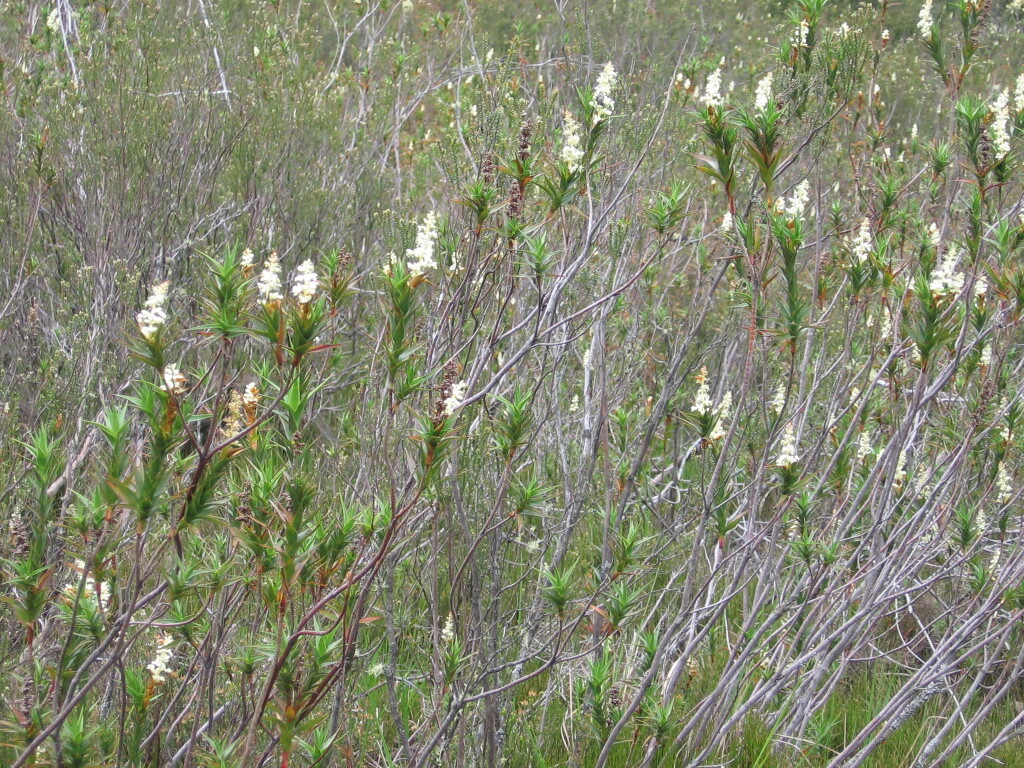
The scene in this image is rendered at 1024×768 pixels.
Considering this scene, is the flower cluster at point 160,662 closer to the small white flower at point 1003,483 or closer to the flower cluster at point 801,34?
the flower cluster at point 801,34

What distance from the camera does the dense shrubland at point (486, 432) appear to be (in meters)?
1.98

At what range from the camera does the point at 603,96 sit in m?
2.71

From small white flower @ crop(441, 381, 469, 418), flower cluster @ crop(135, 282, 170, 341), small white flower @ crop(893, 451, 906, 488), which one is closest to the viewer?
flower cluster @ crop(135, 282, 170, 341)

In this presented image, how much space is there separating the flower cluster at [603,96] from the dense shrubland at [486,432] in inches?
1.3

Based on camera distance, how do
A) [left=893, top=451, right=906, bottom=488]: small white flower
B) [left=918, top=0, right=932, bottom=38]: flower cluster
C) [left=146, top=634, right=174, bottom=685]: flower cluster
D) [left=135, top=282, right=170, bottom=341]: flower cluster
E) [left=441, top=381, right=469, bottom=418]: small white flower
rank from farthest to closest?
[left=918, top=0, right=932, bottom=38]: flower cluster
[left=893, top=451, right=906, bottom=488]: small white flower
[left=146, top=634, right=174, bottom=685]: flower cluster
[left=441, top=381, right=469, bottom=418]: small white flower
[left=135, top=282, right=170, bottom=341]: flower cluster

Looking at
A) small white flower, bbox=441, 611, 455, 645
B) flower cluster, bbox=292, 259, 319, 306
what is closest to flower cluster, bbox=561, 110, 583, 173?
flower cluster, bbox=292, 259, 319, 306

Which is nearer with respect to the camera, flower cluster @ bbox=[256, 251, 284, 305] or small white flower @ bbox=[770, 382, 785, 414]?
flower cluster @ bbox=[256, 251, 284, 305]

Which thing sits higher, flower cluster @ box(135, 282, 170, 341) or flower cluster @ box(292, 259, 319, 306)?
flower cluster @ box(292, 259, 319, 306)

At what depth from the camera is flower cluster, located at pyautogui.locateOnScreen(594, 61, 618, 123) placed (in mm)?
2615

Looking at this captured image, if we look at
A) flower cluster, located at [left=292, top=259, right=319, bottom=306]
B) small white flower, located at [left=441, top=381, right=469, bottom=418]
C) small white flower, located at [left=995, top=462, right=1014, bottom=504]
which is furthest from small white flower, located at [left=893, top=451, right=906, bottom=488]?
flower cluster, located at [left=292, top=259, right=319, bottom=306]

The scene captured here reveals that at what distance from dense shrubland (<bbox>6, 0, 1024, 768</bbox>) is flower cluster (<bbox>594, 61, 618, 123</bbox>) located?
1.3 inches

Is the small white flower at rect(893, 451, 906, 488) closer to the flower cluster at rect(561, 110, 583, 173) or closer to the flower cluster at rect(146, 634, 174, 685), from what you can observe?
the flower cluster at rect(561, 110, 583, 173)

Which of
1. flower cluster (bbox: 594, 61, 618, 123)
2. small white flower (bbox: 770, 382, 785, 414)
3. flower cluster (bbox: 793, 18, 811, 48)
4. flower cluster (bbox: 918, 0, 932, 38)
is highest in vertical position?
flower cluster (bbox: 918, 0, 932, 38)

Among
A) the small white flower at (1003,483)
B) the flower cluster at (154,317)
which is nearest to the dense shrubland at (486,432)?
the flower cluster at (154,317)
